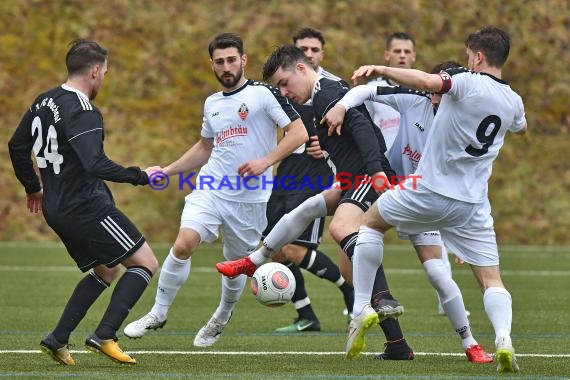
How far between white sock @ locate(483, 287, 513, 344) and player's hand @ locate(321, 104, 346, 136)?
1371mm

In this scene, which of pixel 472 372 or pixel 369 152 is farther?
pixel 369 152

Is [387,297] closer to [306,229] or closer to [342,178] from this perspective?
[342,178]

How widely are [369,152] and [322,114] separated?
55cm

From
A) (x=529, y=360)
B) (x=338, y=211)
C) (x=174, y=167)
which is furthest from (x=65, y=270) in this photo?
(x=529, y=360)

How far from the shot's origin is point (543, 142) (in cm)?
2003

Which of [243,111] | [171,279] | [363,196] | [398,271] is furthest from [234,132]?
[398,271]

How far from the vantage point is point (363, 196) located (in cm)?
754

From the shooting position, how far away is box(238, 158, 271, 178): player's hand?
313 inches

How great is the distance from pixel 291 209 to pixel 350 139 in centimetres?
203

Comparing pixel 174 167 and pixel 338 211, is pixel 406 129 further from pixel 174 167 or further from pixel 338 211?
pixel 174 167

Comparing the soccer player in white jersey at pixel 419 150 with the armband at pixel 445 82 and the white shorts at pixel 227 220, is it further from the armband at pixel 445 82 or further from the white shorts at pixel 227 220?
the white shorts at pixel 227 220

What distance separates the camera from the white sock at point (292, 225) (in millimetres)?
7840

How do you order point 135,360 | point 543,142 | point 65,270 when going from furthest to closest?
point 543,142, point 65,270, point 135,360

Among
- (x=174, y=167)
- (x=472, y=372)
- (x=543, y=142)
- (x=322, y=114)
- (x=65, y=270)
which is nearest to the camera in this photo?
(x=472, y=372)
